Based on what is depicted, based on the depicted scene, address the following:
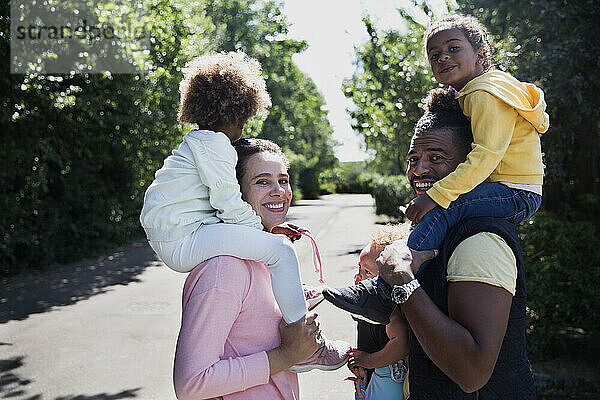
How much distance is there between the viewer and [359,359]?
241 cm

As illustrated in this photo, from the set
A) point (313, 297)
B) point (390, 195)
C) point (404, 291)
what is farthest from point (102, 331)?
point (390, 195)

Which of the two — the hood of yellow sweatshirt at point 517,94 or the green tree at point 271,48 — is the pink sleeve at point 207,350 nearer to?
the hood of yellow sweatshirt at point 517,94

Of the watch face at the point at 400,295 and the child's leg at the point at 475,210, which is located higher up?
the child's leg at the point at 475,210

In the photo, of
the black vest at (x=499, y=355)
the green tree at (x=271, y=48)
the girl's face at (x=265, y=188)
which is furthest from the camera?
the green tree at (x=271, y=48)

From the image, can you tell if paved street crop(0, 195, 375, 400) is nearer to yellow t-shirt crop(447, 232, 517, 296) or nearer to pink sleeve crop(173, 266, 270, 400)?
pink sleeve crop(173, 266, 270, 400)

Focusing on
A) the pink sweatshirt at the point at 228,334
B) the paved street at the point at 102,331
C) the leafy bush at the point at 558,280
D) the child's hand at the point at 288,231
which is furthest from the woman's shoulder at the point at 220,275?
the leafy bush at the point at 558,280

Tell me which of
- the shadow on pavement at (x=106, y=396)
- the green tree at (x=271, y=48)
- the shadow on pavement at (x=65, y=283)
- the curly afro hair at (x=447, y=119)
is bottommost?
the shadow on pavement at (x=65, y=283)

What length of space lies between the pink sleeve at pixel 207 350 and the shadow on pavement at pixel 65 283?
8122 mm

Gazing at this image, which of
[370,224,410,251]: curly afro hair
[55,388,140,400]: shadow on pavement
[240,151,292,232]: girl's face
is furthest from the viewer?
[55,388,140,400]: shadow on pavement

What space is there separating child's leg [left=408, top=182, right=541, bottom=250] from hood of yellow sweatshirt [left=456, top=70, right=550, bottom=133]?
0.28 metres

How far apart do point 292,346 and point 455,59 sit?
1381 millimetres

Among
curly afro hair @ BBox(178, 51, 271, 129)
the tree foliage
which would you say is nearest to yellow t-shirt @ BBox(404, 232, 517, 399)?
curly afro hair @ BBox(178, 51, 271, 129)

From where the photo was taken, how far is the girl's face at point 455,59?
2.40m

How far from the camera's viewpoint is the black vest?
1832 mm
